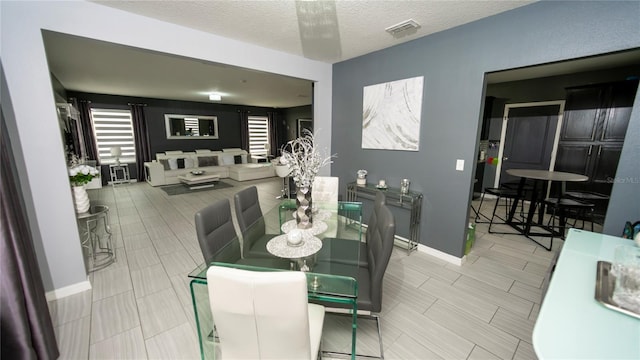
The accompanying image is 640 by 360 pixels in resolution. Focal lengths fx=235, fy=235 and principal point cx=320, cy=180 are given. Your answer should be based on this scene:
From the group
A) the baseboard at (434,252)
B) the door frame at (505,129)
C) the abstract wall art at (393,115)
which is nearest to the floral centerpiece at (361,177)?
the abstract wall art at (393,115)

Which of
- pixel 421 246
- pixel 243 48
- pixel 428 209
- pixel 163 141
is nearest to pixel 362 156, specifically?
pixel 428 209

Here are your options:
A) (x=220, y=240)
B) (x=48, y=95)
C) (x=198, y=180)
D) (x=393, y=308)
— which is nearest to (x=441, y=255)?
(x=393, y=308)

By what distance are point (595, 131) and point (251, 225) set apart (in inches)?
211

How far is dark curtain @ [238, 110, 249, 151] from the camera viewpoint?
8.64 meters

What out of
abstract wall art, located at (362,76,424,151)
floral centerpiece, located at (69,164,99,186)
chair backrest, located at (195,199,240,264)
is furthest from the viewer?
abstract wall art, located at (362,76,424,151)

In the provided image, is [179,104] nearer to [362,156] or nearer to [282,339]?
[362,156]

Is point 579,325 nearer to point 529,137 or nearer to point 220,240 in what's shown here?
point 220,240

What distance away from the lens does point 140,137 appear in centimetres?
684

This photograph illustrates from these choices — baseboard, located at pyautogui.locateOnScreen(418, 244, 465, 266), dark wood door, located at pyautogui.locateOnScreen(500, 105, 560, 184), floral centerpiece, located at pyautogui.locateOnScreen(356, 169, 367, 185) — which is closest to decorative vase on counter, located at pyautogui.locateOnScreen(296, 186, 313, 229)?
floral centerpiece, located at pyautogui.locateOnScreen(356, 169, 367, 185)

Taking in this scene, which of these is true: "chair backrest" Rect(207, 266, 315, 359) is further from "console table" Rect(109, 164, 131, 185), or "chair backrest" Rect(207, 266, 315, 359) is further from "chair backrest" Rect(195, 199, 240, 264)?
"console table" Rect(109, 164, 131, 185)

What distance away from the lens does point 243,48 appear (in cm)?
278

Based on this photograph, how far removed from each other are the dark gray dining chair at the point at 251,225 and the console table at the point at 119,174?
6.58 metres

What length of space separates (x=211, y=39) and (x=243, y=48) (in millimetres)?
358

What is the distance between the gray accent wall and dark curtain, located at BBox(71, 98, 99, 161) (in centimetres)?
674
